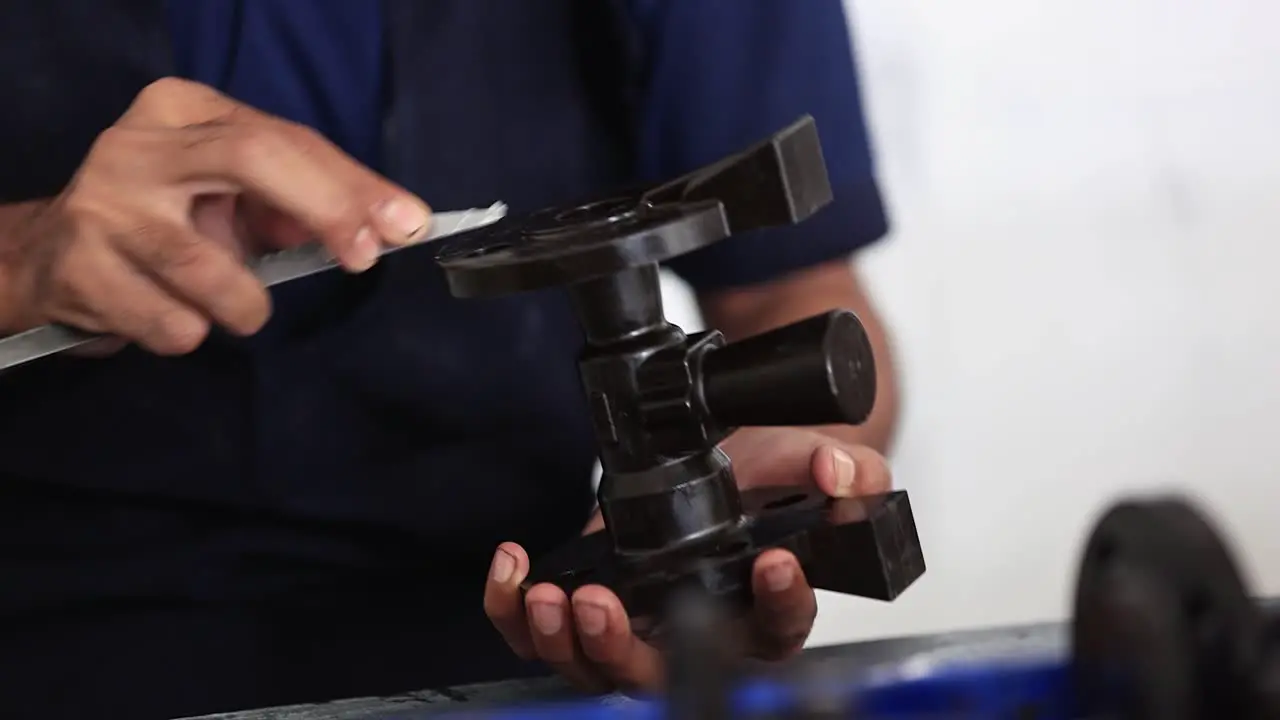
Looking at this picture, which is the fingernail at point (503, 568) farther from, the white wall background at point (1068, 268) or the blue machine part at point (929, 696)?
the white wall background at point (1068, 268)

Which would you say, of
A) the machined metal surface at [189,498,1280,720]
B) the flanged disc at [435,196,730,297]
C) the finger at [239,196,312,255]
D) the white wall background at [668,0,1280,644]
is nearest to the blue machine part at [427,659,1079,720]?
the machined metal surface at [189,498,1280,720]

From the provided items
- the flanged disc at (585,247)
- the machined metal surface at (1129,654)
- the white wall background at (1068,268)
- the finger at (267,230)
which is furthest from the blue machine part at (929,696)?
the white wall background at (1068,268)

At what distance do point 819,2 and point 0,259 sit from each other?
358 millimetres

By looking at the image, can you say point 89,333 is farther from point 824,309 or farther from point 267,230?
point 824,309

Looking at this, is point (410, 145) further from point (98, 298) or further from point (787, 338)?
point (787, 338)

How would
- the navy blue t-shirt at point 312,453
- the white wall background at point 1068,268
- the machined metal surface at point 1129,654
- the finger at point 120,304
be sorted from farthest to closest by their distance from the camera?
the white wall background at point 1068,268, the navy blue t-shirt at point 312,453, the finger at point 120,304, the machined metal surface at point 1129,654

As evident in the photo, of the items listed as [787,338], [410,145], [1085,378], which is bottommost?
[1085,378]

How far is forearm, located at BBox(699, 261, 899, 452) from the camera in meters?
0.61

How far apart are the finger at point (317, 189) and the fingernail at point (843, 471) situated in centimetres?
14

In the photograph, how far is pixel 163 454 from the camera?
22.0 inches

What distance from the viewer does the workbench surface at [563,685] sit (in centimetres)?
36

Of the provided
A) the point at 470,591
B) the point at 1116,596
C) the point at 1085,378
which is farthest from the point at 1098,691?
the point at 1085,378

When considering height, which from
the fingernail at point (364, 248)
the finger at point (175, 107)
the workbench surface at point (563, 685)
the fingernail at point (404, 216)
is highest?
the finger at point (175, 107)

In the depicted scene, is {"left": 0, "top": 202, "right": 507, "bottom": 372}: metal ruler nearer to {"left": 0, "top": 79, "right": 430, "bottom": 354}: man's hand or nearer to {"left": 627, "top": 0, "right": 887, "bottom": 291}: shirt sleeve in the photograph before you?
{"left": 0, "top": 79, "right": 430, "bottom": 354}: man's hand
